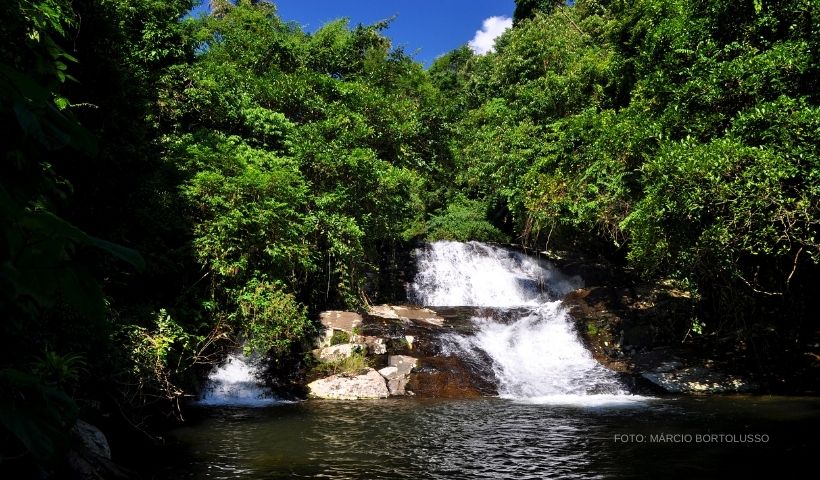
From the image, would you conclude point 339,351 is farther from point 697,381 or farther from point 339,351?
point 697,381

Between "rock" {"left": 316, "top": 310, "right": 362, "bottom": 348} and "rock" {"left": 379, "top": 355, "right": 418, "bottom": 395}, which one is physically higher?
"rock" {"left": 316, "top": 310, "right": 362, "bottom": 348}

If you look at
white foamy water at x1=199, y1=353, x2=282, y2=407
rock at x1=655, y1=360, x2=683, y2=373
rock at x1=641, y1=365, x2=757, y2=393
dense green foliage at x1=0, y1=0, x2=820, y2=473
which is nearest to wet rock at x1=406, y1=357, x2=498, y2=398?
dense green foliage at x1=0, y1=0, x2=820, y2=473

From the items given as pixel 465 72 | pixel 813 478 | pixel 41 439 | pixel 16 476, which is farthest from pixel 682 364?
pixel 465 72

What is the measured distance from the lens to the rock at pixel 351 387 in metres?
13.5

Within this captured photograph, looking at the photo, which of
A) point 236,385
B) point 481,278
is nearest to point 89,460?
point 236,385

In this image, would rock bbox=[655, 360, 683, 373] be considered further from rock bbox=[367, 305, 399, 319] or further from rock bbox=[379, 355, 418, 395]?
rock bbox=[367, 305, 399, 319]

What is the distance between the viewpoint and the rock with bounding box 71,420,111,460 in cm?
647

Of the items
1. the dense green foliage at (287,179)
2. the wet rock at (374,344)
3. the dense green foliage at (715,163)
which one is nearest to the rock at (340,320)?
the wet rock at (374,344)

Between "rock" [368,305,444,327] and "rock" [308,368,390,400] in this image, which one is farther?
"rock" [368,305,444,327]

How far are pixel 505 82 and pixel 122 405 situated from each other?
24.4 m

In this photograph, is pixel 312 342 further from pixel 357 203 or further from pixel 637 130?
pixel 637 130

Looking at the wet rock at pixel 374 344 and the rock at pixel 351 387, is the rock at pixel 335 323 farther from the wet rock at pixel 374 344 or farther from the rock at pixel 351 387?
the rock at pixel 351 387

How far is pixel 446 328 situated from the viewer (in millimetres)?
16625

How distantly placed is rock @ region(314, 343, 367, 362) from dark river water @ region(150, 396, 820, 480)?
2585 millimetres
